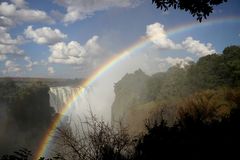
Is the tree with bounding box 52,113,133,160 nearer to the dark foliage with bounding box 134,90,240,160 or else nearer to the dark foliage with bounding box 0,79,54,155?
the dark foliage with bounding box 134,90,240,160

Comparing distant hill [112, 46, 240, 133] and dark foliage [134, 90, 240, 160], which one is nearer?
dark foliage [134, 90, 240, 160]

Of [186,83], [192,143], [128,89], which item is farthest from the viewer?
[128,89]

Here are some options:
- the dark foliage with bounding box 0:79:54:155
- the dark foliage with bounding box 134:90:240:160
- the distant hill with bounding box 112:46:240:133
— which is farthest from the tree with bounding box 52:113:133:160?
the dark foliage with bounding box 0:79:54:155

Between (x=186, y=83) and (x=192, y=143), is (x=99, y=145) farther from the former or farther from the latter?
(x=186, y=83)

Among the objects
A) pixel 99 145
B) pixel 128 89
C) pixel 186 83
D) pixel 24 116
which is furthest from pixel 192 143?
pixel 128 89

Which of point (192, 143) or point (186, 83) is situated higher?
point (186, 83)

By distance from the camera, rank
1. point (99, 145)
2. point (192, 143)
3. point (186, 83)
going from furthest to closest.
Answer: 1. point (186, 83)
2. point (99, 145)
3. point (192, 143)

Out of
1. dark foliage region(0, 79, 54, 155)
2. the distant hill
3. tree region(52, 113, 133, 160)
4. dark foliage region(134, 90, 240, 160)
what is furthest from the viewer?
dark foliage region(0, 79, 54, 155)

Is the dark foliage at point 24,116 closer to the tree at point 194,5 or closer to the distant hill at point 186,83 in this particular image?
the distant hill at point 186,83

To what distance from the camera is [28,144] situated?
76.1 metres

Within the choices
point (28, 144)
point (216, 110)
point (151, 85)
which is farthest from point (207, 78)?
point (28, 144)

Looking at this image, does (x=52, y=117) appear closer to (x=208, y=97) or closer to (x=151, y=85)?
(x=151, y=85)

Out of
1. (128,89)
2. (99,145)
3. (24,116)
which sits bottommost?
(24,116)

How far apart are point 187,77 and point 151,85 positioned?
15191 millimetres
